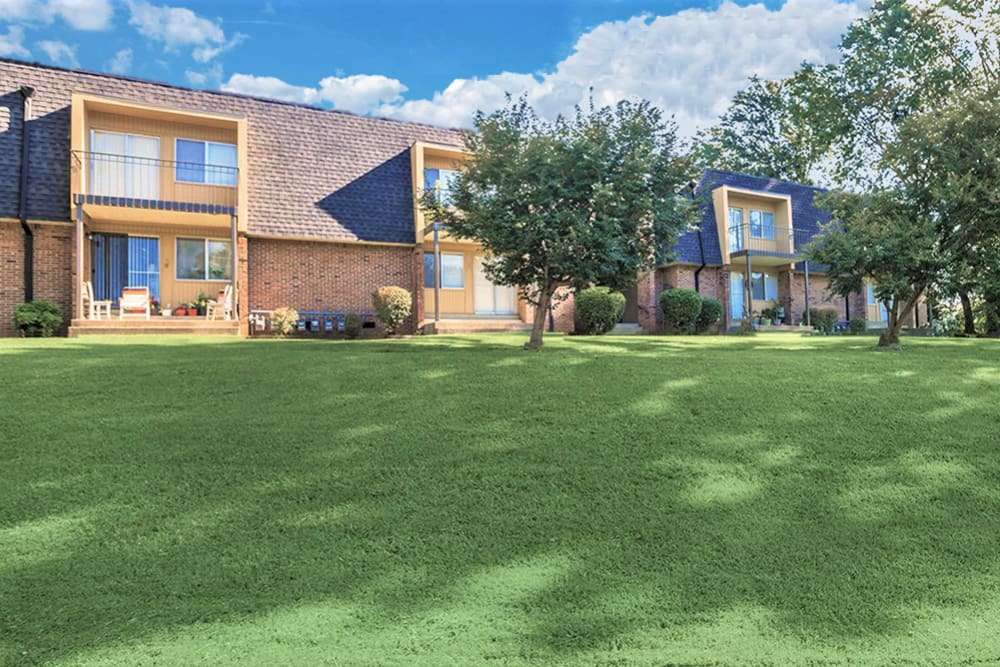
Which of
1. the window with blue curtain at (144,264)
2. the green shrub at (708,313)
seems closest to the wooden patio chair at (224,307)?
the window with blue curtain at (144,264)

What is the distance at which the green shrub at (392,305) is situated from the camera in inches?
663

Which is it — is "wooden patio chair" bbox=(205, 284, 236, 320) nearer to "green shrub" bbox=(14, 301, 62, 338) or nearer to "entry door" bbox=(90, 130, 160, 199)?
"green shrub" bbox=(14, 301, 62, 338)

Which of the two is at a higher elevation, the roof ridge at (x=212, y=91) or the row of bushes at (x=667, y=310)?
the roof ridge at (x=212, y=91)

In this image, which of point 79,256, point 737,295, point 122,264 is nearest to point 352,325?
point 122,264

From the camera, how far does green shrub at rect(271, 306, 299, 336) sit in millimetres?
16094

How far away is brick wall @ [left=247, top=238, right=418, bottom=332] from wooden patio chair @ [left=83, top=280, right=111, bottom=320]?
3.35 meters

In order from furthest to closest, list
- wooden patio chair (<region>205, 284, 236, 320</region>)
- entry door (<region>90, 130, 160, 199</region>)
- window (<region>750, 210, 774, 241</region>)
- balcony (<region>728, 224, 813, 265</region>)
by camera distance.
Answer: window (<region>750, 210, 774, 241</region>) < balcony (<region>728, 224, 813, 265</region>) < entry door (<region>90, 130, 160, 199</region>) < wooden patio chair (<region>205, 284, 236, 320</region>)

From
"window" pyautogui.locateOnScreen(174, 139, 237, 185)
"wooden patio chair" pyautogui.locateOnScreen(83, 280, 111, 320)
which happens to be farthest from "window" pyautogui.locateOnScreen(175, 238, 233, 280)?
"wooden patio chair" pyautogui.locateOnScreen(83, 280, 111, 320)

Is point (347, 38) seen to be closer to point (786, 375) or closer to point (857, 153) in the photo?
point (786, 375)

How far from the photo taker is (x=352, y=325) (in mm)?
16703

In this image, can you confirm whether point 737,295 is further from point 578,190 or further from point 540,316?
point 578,190

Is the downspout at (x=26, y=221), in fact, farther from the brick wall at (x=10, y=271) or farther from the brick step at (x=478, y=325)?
the brick step at (x=478, y=325)

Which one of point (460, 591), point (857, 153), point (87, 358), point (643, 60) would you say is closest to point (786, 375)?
point (460, 591)

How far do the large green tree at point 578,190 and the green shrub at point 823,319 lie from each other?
15.3 m
